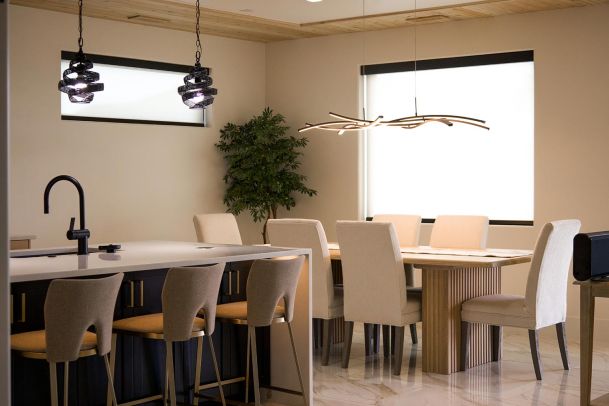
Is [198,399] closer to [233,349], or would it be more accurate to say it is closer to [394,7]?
[233,349]

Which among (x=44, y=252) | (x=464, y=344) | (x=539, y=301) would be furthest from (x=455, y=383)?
(x=44, y=252)

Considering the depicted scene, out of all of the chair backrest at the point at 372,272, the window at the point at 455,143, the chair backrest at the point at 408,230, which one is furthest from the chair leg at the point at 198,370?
the window at the point at 455,143

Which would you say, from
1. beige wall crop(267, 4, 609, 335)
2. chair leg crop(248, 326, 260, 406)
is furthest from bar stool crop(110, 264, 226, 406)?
beige wall crop(267, 4, 609, 335)

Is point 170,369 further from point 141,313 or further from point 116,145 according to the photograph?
point 116,145

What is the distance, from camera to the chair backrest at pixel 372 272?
6.11 metres

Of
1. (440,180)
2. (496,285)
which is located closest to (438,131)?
(440,180)

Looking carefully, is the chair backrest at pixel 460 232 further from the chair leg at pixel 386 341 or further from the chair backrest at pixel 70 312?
the chair backrest at pixel 70 312

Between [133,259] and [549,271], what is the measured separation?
2843 mm

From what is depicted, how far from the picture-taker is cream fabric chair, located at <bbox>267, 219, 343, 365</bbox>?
6.48m

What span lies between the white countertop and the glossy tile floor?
3.86 feet

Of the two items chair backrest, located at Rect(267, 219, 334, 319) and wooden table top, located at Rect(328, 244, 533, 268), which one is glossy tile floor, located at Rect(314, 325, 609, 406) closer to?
chair backrest, located at Rect(267, 219, 334, 319)

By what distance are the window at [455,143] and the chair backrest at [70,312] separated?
504 cm

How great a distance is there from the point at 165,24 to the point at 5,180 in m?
5.58

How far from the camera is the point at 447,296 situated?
6164mm
